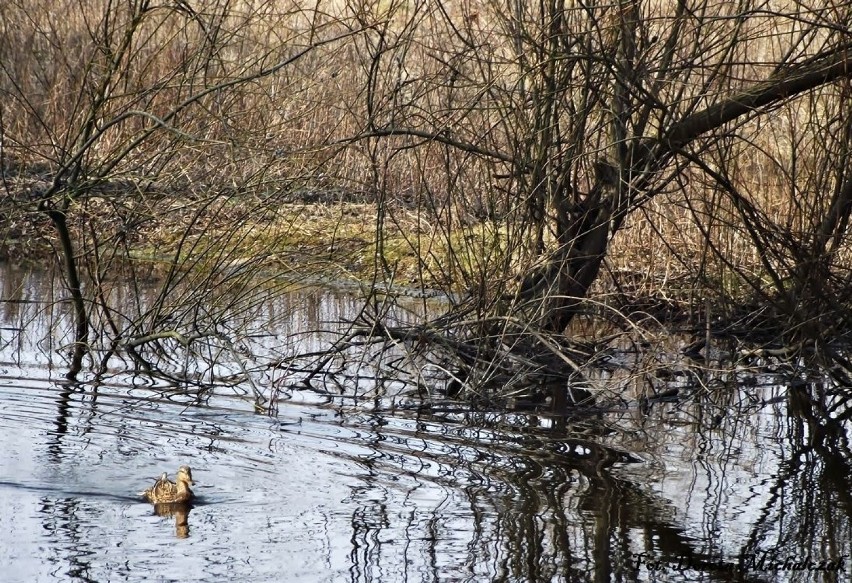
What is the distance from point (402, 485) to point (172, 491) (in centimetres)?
103

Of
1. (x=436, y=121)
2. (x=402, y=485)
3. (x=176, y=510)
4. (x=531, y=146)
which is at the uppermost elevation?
(x=436, y=121)

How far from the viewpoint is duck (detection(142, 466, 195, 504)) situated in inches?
201

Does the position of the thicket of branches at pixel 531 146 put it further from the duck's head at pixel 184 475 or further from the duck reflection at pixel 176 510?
the duck reflection at pixel 176 510

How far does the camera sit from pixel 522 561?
4.62 m

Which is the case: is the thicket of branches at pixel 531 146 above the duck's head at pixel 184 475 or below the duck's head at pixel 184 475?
above

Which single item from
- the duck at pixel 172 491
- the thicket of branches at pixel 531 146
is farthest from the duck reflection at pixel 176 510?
the thicket of branches at pixel 531 146

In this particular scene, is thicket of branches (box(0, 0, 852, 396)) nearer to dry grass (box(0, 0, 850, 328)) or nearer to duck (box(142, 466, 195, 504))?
dry grass (box(0, 0, 850, 328))

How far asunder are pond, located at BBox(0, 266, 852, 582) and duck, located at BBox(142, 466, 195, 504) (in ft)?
0.28

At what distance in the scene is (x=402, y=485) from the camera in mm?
5527

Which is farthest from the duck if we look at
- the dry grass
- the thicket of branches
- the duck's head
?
the thicket of branches

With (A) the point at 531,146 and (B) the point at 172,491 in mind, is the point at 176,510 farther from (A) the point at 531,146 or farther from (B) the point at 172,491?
(A) the point at 531,146

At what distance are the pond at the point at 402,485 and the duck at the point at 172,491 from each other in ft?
0.28

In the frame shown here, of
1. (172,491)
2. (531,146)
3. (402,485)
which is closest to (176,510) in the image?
(172,491)

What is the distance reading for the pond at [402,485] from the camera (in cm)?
459
